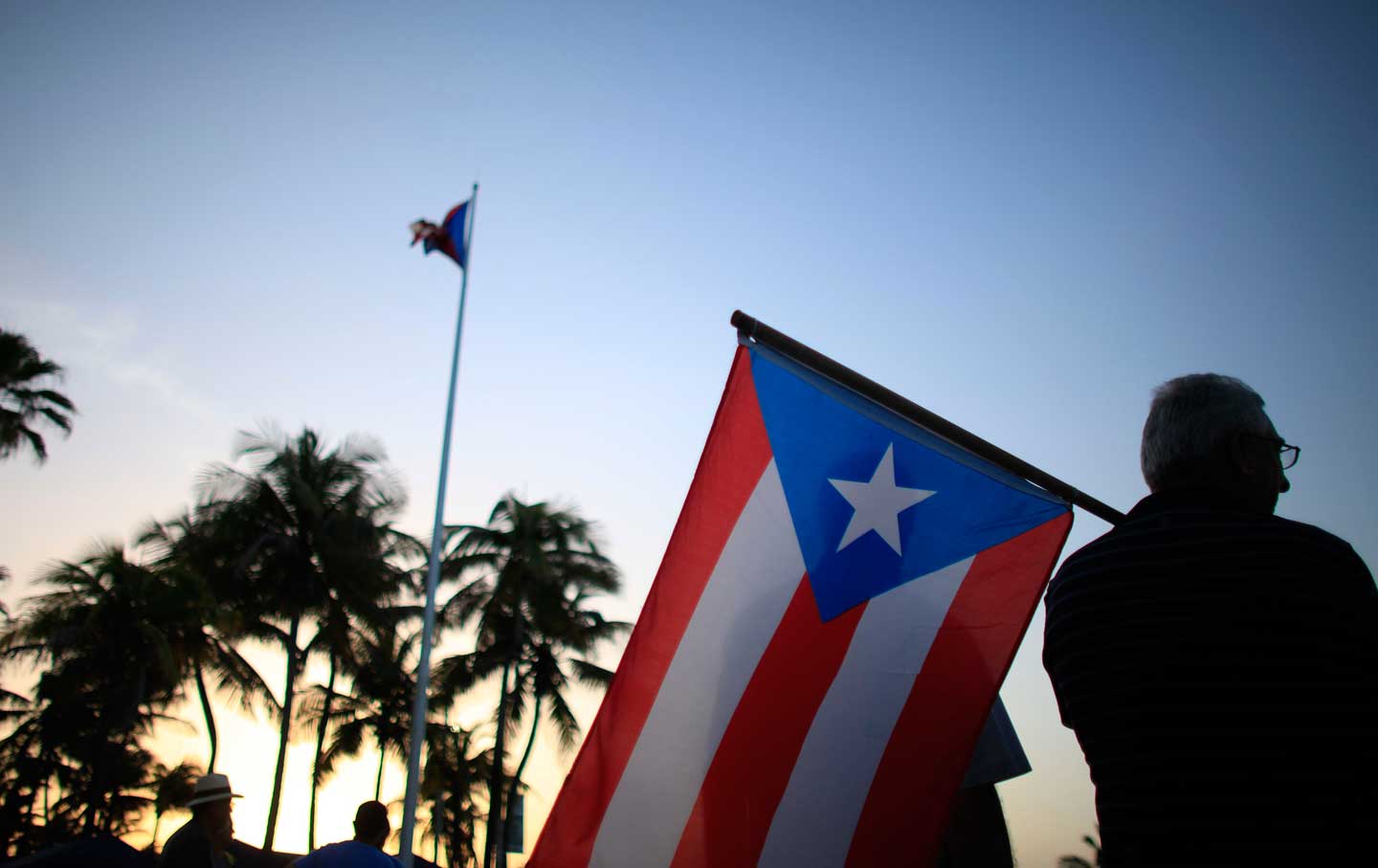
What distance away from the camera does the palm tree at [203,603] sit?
2062cm

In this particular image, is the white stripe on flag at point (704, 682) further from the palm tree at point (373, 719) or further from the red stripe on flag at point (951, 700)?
the palm tree at point (373, 719)

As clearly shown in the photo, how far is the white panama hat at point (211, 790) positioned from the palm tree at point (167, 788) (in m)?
49.6

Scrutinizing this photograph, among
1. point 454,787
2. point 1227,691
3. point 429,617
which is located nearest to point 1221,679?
point 1227,691

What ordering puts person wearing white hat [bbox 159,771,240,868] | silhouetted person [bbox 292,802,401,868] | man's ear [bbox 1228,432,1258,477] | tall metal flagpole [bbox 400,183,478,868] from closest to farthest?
man's ear [bbox 1228,432,1258,477]
silhouetted person [bbox 292,802,401,868]
person wearing white hat [bbox 159,771,240,868]
tall metal flagpole [bbox 400,183,478,868]

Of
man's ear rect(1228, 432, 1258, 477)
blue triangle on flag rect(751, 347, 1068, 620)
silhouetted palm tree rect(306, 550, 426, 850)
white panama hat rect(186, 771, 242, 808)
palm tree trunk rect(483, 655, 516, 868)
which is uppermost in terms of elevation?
silhouetted palm tree rect(306, 550, 426, 850)

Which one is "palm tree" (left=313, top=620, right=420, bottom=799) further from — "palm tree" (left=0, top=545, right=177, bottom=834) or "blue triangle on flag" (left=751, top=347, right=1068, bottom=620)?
"blue triangle on flag" (left=751, top=347, right=1068, bottom=620)

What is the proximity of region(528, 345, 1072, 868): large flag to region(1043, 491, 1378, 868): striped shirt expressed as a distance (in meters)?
1.10

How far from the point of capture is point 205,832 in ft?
16.3

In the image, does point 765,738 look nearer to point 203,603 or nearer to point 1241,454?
point 1241,454

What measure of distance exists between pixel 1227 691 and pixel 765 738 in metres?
1.48

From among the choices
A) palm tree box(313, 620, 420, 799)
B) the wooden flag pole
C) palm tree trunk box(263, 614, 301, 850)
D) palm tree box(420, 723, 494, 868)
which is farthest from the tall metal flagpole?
palm tree box(420, 723, 494, 868)

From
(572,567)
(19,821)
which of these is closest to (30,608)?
(572,567)

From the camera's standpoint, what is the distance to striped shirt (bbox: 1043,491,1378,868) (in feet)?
4.26

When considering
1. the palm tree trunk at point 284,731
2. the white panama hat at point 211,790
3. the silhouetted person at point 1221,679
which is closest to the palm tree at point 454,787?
the palm tree trunk at point 284,731
